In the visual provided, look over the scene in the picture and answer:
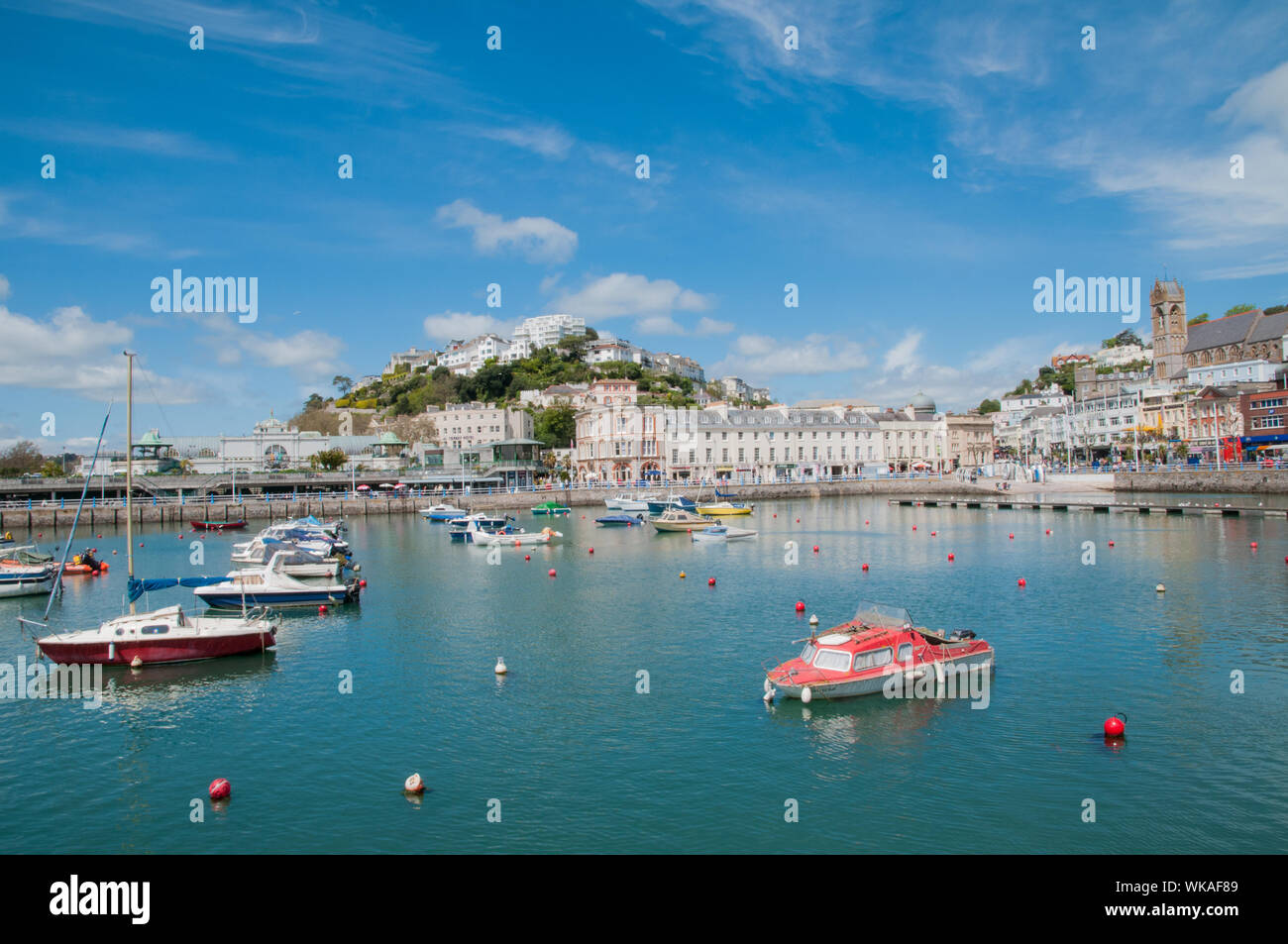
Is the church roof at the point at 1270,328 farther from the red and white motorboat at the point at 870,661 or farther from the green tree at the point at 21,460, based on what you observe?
the green tree at the point at 21,460

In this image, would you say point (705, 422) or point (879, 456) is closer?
point (705, 422)

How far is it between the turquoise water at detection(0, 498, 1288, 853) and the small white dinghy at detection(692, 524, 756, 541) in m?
22.8

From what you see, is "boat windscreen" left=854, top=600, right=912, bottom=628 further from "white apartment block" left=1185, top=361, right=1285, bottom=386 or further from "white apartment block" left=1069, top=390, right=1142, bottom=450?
"white apartment block" left=1069, top=390, right=1142, bottom=450

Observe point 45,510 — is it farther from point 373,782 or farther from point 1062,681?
point 1062,681

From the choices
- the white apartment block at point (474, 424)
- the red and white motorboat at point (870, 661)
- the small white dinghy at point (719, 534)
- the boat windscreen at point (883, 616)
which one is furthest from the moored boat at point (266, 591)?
the white apartment block at point (474, 424)

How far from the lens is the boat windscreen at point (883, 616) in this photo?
71.1 feet

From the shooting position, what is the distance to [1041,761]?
1642 centimetres

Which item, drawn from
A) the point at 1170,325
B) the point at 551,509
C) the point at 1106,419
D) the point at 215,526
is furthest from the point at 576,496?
the point at 1170,325

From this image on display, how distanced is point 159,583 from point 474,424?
4235 inches

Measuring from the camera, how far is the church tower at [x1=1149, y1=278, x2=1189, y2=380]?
446 ft

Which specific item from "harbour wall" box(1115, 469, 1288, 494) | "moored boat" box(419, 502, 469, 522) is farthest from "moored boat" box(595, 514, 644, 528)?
"harbour wall" box(1115, 469, 1288, 494)

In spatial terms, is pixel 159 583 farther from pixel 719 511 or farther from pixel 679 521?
pixel 719 511

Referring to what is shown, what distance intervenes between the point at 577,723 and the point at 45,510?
3289 inches
